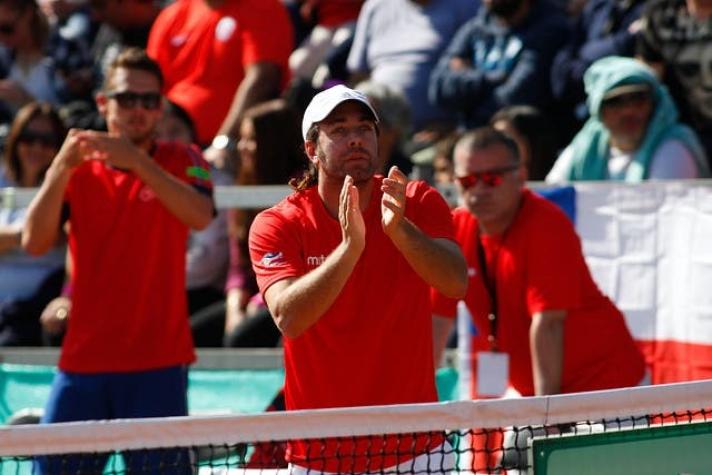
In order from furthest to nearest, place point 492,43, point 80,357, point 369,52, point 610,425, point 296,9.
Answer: point 296,9 < point 369,52 < point 492,43 < point 80,357 < point 610,425

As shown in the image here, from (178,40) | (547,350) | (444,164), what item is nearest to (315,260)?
(547,350)

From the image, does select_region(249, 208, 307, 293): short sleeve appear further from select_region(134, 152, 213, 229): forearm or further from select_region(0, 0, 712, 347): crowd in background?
select_region(0, 0, 712, 347): crowd in background

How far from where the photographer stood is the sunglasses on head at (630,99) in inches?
322

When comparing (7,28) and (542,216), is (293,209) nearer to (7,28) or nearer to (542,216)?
(542,216)

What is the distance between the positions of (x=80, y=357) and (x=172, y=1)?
6.43m

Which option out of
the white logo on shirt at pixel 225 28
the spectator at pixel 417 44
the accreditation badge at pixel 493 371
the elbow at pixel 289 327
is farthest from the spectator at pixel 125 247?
the spectator at pixel 417 44

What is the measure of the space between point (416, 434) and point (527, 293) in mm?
1874

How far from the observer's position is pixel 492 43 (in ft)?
32.2

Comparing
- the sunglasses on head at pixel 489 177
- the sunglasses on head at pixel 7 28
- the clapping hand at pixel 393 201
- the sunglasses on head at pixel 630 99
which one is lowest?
the clapping hand at pixel 393 201

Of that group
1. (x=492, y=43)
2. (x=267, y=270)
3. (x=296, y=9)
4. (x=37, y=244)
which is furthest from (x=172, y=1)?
(x=267, y=270)

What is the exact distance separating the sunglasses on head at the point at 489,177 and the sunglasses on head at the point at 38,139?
3.54 m

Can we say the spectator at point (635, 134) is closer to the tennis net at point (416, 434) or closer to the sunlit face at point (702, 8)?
the sunlit face at point (702, 8)

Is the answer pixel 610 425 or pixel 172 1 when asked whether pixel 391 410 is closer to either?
pixel 610 425

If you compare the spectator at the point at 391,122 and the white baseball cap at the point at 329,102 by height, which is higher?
the spectator at the point at 391,122
